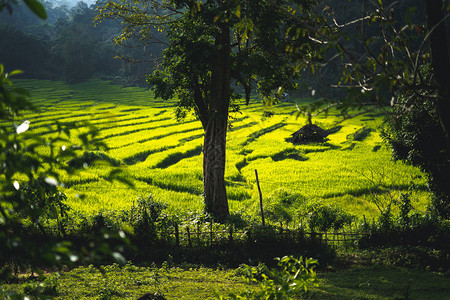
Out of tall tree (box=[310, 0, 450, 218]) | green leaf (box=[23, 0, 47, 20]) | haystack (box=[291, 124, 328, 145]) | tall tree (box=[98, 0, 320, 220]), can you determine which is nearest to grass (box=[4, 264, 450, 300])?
tall tree (box=[310, 0, 450, 218])

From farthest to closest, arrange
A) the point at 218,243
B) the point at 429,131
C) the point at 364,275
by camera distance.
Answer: the point at 429,131
the point at 218,243
the point at 364,275

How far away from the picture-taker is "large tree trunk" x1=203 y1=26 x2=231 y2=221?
446 inches

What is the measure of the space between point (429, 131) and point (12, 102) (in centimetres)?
1126

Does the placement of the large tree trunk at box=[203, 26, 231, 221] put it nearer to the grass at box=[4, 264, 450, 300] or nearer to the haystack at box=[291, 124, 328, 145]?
the grass at box=[4, 264, 450, 300]

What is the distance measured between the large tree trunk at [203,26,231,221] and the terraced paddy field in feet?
2.32

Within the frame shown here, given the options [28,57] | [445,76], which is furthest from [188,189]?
[28,57]

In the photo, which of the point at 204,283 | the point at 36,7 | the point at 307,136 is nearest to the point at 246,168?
the point at 307,136

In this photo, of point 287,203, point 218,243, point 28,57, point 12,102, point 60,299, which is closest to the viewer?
point 12,102

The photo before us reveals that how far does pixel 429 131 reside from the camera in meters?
10.9

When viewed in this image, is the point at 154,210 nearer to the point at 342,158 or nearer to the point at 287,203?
the point at 287,203

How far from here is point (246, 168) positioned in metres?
21.1

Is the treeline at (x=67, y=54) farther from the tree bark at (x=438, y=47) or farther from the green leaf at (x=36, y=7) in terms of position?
the green leaf at (x=36, y=7)

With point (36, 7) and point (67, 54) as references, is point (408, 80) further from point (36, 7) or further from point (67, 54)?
point (67, 54)

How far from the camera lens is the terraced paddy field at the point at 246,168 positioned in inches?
577
